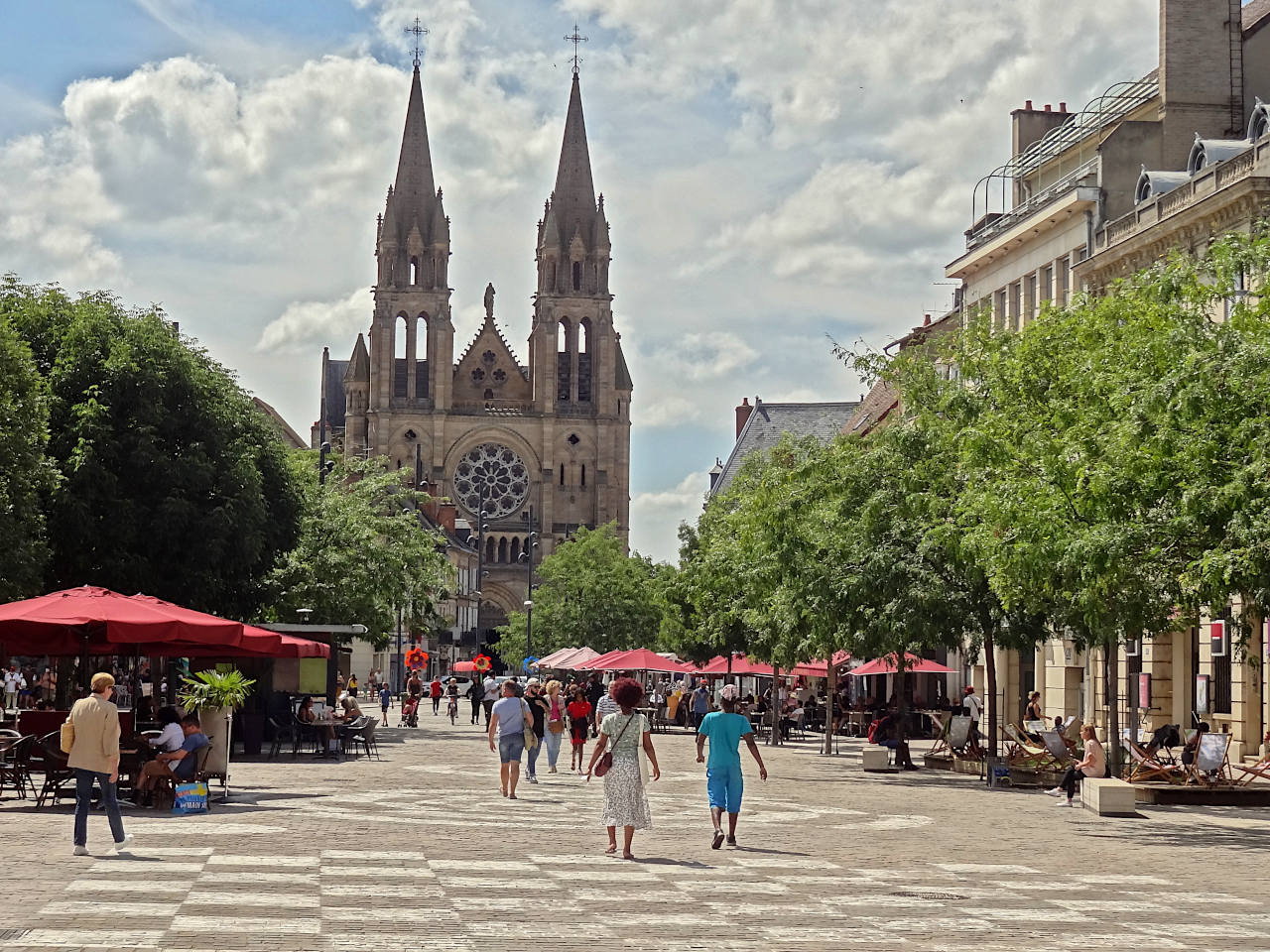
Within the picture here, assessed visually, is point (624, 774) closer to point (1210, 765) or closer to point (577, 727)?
point (1210, 765)

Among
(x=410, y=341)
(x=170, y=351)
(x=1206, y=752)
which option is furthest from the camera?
(x=410, y=341)

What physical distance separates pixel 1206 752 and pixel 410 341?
11318 cm

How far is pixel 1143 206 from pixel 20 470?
954 inches

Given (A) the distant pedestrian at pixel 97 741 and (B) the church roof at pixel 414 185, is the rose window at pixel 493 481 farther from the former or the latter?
(A) the distant pedestrian at pixel 97 741

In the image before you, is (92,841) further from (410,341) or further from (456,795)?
(410,341)

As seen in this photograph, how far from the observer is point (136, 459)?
1449 inches

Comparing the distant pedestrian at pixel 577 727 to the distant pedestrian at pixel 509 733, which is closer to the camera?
the distant pedestrian at pixel 509 733

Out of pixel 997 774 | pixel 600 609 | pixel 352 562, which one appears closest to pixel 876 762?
pixel 997 774

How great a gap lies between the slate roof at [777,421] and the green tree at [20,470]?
90704 millimetres

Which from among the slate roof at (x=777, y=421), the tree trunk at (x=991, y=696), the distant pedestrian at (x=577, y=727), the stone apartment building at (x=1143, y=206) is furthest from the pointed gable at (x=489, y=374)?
the tree trunk at (x=991, y=696)

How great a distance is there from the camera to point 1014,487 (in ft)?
80.1

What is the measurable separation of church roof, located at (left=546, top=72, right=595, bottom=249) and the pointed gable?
8386 mm

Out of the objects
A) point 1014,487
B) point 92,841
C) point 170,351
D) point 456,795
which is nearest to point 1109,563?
point 1014,487

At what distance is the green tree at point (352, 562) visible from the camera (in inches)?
1930
